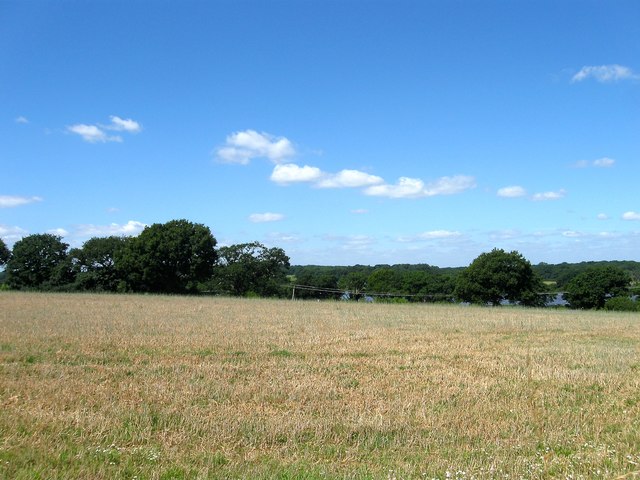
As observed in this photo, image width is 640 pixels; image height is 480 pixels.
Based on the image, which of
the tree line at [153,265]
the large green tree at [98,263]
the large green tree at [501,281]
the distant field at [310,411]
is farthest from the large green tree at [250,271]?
the distant field at [310,411]

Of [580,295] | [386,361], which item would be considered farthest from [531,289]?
[386,361]

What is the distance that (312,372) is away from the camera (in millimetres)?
12797

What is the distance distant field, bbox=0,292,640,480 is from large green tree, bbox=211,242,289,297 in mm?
62539

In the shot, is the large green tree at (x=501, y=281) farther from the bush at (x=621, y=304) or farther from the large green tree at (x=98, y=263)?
the large green tree at (x=98, y=263)

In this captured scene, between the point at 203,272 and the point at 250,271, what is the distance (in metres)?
7.26

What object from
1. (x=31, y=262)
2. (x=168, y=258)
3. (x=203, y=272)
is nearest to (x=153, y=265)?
(x=168, y=258)

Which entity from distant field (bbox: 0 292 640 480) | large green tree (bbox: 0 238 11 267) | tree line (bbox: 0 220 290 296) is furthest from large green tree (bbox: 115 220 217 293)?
distant field (bbox: 0 292 640 480)

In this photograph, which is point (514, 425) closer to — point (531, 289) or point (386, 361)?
point (386, 361)

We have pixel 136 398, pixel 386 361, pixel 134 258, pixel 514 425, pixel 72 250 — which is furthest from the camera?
pixel 72 250

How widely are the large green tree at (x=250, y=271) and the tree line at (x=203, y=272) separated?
0.15 m

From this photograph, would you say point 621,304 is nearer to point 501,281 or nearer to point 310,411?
point 501,281

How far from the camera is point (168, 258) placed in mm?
75875

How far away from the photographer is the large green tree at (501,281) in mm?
73438

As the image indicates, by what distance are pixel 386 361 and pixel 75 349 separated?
9133 millimetres
